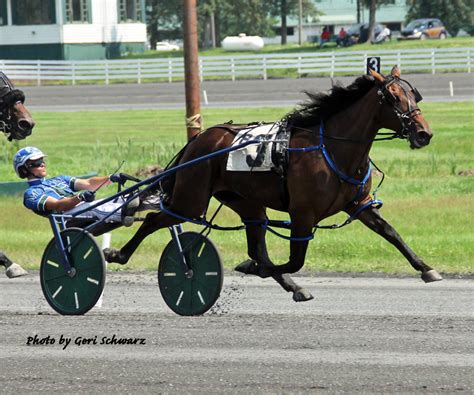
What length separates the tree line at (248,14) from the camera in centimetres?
6881

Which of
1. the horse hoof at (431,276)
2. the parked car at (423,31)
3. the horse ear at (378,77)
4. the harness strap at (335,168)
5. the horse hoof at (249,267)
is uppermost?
the horse ear at (378,77)

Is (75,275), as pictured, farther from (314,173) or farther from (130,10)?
(130,10)

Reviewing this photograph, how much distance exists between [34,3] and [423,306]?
48.1 meters

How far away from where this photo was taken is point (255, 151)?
805cm

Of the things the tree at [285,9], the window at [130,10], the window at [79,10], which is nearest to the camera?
the window at [79,10]

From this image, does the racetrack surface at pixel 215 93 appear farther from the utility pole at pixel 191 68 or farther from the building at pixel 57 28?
the utility pole at pixel 191 68

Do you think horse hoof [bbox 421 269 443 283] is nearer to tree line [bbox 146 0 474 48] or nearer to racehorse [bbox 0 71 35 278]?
racehorse [bbox 0 71 35 278]

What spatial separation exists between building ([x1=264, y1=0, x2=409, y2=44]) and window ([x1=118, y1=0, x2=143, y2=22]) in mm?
28733

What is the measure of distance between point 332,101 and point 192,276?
5.48ft

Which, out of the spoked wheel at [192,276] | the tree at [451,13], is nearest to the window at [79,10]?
the tree at [451,13]

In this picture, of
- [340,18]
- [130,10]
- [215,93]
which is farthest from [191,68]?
[340,18]

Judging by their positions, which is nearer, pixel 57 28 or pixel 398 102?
pixel 398 102

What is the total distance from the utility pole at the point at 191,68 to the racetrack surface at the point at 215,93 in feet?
54.9

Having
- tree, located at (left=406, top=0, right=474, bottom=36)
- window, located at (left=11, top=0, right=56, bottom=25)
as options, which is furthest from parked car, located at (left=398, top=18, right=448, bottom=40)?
window, located at (left=11, top=0, right=56, bottom=25)
